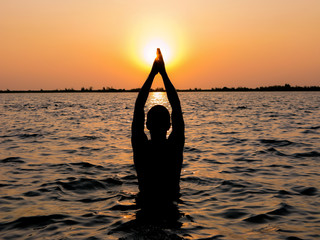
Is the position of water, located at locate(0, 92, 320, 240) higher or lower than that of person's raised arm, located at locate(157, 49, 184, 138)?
lower

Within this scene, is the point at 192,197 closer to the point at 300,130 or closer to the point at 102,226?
the point at 102,226

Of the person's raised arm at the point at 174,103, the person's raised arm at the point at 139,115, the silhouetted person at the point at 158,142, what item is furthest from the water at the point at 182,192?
the person's raised arm at the point at 174,103

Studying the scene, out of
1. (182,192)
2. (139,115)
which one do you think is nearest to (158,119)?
(139,115)

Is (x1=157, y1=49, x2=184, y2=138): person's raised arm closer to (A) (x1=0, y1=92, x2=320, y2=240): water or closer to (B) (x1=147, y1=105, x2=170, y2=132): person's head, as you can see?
(B) (x1=147, y1=105, x2=170, y2=132): person's head

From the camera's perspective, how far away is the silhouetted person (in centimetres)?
534

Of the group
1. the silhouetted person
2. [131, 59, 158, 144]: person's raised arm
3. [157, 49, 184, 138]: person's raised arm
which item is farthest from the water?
[157, 49, 184, 138]: person's raised arm

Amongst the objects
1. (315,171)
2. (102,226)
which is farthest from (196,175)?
(102,226)

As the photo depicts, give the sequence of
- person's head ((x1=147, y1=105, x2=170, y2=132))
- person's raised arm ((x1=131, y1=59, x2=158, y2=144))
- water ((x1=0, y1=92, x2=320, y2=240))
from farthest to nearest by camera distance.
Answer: water ((x1=0, y1=92, x2=320, y2=240)) < person's raised arm ((x1=131, y1=59, x2=158, y2=144)) < person's head ((x1=147, y1=105, x2=170, y2=132))

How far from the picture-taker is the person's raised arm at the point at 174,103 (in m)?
5.45

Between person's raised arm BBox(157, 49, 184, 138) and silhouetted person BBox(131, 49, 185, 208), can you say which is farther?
person's raised arm BBox(157, 49, 184, 138)

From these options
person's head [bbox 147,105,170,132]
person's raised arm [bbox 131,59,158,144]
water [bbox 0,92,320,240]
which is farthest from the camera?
water [bbox 0,92,320,240]

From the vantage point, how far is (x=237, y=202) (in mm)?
7203

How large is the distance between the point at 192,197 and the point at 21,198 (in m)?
3.80

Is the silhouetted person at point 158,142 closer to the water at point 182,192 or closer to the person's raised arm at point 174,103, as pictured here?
the person's raised arm at point 174,103
